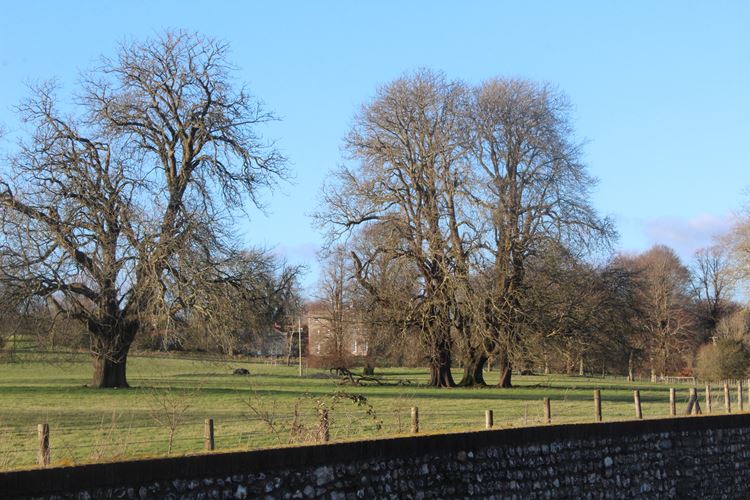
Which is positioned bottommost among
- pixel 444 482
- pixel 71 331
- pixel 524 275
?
pixel 444 482

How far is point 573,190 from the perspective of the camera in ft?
139

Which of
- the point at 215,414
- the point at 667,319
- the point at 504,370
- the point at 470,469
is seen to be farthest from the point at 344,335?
the point at 667,319

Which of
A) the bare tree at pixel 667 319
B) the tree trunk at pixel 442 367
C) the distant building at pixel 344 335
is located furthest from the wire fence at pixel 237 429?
the bare tree at pixel 667 319

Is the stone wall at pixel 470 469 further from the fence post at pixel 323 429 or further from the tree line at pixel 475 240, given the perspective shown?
the tree line at pixel 475 240

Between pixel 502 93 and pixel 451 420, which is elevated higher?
pixel 502 93

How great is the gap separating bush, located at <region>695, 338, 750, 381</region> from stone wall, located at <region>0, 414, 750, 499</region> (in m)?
43.9

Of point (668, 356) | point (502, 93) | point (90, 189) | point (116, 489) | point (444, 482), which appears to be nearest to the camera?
point (116, 489)

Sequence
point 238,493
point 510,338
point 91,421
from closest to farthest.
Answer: point 238,493
point 91,421
point 510,338

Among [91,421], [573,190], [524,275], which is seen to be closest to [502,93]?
[573,190]

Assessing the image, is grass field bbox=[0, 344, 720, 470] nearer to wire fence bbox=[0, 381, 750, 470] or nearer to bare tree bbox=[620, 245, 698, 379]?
wire fence bbox=[0, 381, 750, 470]

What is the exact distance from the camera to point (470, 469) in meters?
11.8

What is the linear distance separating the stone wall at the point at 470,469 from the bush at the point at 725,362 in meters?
43.9

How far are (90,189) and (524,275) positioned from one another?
1847 centimetres

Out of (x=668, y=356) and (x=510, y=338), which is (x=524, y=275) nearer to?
(x=510, y=338)
